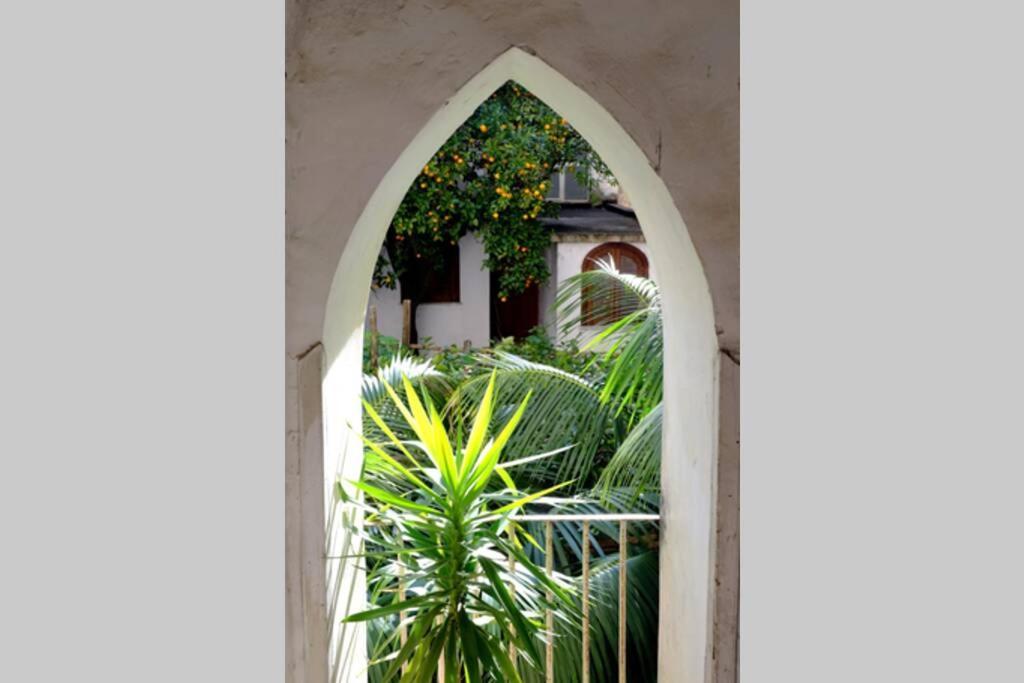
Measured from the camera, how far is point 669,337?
3.48 metres

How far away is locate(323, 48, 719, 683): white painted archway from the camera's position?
9.65 ft

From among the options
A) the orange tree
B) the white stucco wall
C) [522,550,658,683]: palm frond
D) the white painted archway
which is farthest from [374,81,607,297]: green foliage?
the white painted archway

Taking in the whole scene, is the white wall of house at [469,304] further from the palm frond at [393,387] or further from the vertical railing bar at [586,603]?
the vertical railing bar at [586,603]

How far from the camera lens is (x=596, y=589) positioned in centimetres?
412

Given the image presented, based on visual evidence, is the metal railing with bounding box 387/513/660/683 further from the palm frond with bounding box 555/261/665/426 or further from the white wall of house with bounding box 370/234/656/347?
the white wall of house with bounding box 370/234/656/347

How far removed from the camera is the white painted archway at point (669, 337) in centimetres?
294

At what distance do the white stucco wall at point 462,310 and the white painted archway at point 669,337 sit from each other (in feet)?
26.0

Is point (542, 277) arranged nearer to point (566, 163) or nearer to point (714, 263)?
point (566, 163)

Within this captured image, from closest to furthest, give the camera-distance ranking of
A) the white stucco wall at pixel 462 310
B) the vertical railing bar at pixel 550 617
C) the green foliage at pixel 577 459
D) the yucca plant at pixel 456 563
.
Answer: the yucca plant at pixel 456 563 < the vertical railing bar at pixel 550 617 < the green foliage at pixel 577 459 < the white stucco wall at pixel 462 310

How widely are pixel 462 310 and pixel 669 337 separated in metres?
8.06

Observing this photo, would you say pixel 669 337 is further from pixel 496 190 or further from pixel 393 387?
pixel 496 190

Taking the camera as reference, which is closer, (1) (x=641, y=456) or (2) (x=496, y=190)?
(1) (x=641, y=456)

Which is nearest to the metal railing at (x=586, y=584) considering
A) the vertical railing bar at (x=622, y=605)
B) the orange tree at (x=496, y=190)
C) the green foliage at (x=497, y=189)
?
the vertical railing bar at (x=622, y=605)

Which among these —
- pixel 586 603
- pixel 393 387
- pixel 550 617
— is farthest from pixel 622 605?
pixel 393 387
